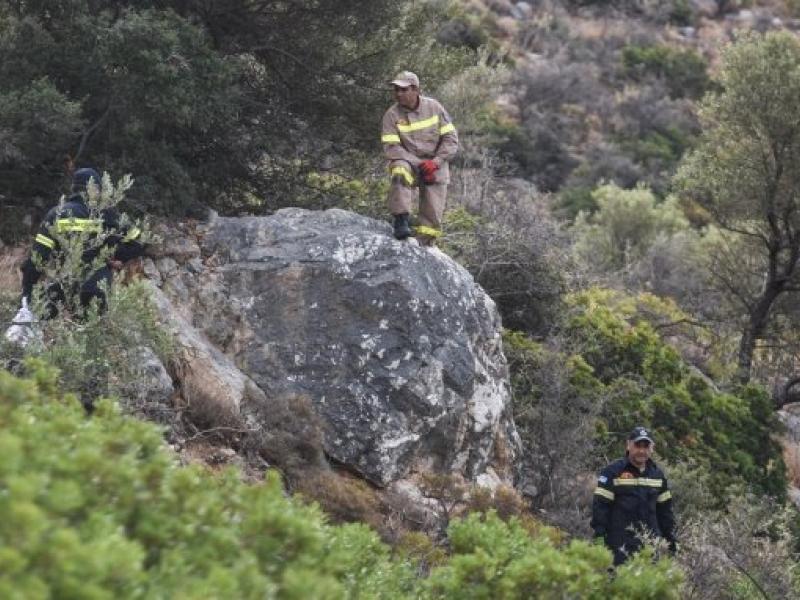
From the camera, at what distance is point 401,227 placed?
8.99 metres

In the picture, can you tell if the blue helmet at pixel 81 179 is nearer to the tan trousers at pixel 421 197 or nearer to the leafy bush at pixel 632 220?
the tan trousers at pixel 421 197

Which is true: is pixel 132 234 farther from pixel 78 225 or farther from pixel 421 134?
pixel 421 134

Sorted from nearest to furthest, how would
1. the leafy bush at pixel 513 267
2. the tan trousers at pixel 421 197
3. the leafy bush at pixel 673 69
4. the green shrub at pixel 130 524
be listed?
the green shrub at pixel 130 524 → the tan trousers at pixel 421 197 → the leafy bush at pixel 513 267 → the leafy bush at pixel 673 69

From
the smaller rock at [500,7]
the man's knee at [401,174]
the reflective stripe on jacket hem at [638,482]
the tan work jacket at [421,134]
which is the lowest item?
the reflective stripe on jacket hem at [638,482]

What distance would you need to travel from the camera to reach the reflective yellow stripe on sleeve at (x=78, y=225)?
6.87 m

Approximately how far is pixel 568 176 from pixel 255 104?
22754 mm

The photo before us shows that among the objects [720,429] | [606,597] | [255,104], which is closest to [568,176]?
[720,429]

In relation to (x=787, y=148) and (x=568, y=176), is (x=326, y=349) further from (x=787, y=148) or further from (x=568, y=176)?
(x=568, y=176)

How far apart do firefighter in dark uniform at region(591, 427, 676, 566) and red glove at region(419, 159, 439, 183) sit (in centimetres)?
302

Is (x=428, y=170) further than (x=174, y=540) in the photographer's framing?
Yes

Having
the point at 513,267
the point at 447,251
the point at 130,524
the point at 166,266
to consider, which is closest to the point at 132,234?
the point at 166,266

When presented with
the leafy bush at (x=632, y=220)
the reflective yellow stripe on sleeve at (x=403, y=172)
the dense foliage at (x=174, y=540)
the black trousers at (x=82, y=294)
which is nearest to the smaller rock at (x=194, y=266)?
the black trousers at (x=82, y=294)

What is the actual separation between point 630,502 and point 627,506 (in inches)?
1.3

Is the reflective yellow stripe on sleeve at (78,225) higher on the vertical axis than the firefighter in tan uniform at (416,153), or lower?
lower
